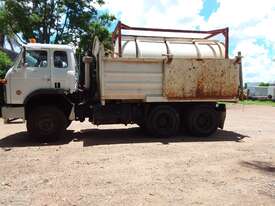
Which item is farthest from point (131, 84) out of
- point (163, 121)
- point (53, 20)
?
point (53, 20)

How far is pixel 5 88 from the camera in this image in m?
11.2

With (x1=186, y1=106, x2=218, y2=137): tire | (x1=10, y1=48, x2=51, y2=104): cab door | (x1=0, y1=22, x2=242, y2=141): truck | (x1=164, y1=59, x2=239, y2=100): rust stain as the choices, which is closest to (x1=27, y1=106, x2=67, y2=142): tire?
(x1=0, y1=22, x2=242, y2=141): truck

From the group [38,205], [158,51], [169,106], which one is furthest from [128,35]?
[38,205]

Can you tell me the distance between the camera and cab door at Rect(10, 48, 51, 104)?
11141 mm

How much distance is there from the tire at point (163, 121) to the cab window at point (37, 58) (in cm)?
340

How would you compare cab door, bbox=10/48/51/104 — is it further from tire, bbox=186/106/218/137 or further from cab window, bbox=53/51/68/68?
tire, bbox=186/106/218/137

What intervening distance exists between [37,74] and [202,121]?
5.09 meters

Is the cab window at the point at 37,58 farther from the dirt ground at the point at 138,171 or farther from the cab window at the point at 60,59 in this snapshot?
the dirt ground at the point at 138,171

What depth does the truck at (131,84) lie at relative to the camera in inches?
444

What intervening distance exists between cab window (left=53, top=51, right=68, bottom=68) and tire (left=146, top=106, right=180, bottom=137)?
2.88m

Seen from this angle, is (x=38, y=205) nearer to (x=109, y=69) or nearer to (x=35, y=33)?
(x=109, y=69)

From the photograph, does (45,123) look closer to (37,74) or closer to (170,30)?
(37,74)

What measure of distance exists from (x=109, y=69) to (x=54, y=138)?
246cm

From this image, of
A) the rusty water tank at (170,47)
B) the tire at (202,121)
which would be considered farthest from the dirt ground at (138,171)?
the rusty water tank at (170,47)
